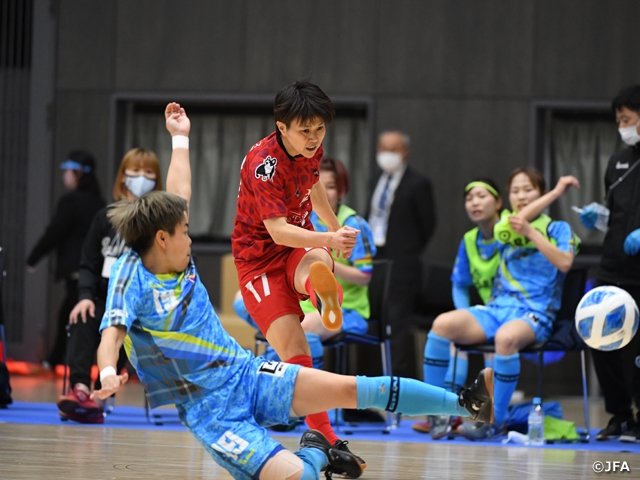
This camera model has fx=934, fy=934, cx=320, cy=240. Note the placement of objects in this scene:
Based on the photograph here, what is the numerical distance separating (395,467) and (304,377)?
93 cm

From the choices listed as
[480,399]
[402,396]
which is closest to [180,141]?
[402,396]

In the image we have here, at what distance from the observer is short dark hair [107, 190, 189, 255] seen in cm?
272

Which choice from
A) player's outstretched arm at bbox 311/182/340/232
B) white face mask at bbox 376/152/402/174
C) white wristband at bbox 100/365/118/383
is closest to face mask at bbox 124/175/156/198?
player's outstretched arm at bbox 311/182/340/232

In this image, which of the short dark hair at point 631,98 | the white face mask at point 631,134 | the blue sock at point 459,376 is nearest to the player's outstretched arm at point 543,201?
the white face mask at point 631,134

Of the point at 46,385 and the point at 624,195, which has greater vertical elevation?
the point at 624,195

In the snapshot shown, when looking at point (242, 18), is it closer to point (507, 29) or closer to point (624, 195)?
point (507, 29)

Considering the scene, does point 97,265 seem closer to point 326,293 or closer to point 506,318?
point 506,318

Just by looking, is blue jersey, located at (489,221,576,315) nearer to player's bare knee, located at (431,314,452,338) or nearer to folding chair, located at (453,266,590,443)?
folding chair, located at (453,266,590,443)

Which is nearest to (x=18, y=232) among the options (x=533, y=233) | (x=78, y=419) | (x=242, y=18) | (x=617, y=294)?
(x=242, y=18)

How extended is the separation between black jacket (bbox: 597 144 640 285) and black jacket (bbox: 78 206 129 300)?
2.58 metres

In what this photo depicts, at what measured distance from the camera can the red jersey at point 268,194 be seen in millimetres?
3338

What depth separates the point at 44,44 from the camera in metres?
7.91

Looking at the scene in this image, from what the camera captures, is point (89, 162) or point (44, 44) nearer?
point (89, 162)

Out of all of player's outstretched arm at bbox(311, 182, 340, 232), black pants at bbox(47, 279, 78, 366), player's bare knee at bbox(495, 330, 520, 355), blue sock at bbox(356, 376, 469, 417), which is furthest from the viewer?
black pants at bbox(47, 279, 78, 366)
